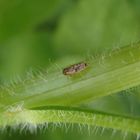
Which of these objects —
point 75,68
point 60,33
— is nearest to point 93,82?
point 75,68

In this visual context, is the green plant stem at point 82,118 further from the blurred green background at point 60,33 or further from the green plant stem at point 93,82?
the blurred green background at point 60,33

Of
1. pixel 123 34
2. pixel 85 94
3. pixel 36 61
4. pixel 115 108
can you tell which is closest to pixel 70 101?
pixel 85 94

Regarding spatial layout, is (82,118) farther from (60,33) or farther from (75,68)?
(60,33)

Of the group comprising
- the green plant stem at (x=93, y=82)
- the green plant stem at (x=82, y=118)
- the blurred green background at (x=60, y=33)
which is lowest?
the green plant stem at (x=82, y=118)

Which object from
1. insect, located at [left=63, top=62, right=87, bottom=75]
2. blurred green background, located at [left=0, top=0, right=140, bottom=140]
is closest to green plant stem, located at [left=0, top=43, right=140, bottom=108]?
insect, located at [left=63, top=62, right=87, bottom=75]

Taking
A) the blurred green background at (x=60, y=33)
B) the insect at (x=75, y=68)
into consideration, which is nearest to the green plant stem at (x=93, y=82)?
the insect at (x=75, y=68)

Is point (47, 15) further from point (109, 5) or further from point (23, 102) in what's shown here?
point (23, 102)

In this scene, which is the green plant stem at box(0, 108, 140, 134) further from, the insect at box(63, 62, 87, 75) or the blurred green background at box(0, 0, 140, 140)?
the blurred green background at box(0, 0, 140, 140)
